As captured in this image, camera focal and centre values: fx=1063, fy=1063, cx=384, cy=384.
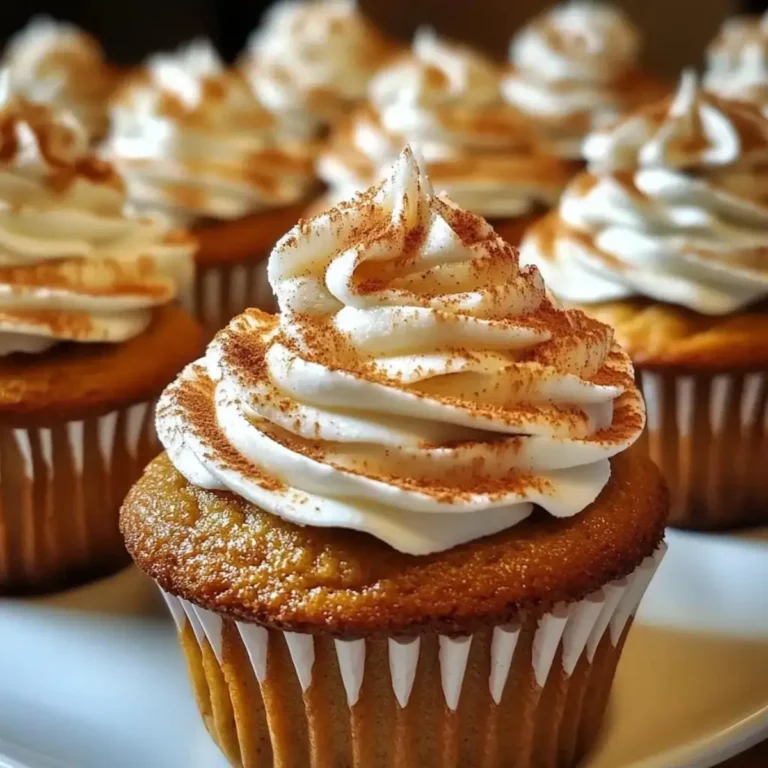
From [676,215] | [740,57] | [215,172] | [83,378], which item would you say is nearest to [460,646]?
[83,378]

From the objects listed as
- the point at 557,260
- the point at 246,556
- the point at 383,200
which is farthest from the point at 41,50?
the point at 246,556

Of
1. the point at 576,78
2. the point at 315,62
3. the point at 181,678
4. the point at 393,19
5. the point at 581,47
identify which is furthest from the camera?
the point at 393,19

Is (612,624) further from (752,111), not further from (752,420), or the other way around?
(752,111)

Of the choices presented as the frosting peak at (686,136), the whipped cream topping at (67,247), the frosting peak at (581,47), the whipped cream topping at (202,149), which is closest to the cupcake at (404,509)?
the whipped cream topping at (67,247)

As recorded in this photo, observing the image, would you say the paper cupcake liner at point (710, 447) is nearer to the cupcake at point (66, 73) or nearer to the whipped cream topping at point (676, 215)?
the whipped cream topping at point (676, 215)

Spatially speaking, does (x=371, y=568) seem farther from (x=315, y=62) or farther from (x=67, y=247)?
(x=315, y=62)

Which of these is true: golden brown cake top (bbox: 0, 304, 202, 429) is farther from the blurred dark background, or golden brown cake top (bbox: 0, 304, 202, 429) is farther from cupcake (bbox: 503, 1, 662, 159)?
the blurred dark background

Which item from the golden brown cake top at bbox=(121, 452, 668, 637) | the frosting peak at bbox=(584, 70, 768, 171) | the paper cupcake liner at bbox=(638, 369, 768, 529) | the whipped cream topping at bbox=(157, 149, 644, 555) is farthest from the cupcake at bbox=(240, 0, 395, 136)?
the golden brown cake top at bbox=(121, 452, 668, 637)
